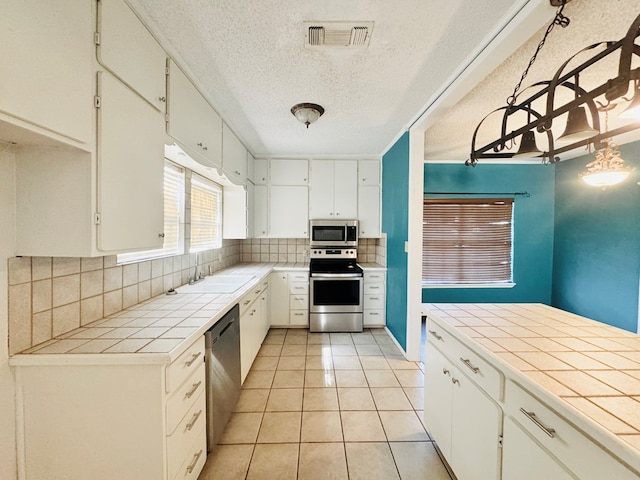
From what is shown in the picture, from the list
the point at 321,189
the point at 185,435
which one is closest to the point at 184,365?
the point at 185,435

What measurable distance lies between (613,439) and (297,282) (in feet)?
10.5

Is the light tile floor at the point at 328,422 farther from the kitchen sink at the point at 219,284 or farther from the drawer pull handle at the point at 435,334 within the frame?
the kitchen sink at the point at 219,284

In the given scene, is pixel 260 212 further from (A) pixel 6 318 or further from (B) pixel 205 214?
(A) pixel 6 318

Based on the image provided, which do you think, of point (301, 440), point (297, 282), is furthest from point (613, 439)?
point (297, 282)

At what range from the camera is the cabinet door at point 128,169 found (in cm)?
111

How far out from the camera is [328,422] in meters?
1.93

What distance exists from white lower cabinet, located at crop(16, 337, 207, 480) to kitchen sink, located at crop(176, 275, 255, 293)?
1104mm

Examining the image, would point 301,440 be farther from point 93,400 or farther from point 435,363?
point 93,400

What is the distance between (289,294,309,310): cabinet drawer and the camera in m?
3.69

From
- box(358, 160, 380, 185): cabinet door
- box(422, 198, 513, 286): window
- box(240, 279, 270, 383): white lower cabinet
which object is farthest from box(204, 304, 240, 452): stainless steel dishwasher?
box(422, 198, 513, 286): window

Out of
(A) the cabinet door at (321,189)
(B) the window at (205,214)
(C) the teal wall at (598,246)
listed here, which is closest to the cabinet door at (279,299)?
(B) the window at (205,214)

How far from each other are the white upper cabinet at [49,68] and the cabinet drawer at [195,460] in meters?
1.50

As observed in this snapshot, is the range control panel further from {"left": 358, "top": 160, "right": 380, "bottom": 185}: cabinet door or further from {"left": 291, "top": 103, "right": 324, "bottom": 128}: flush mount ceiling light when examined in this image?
{"left": 291, "top": 103, "right": 324, "bottom": 128}: flush mount ceiling light

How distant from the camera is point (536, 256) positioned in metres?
4.15
